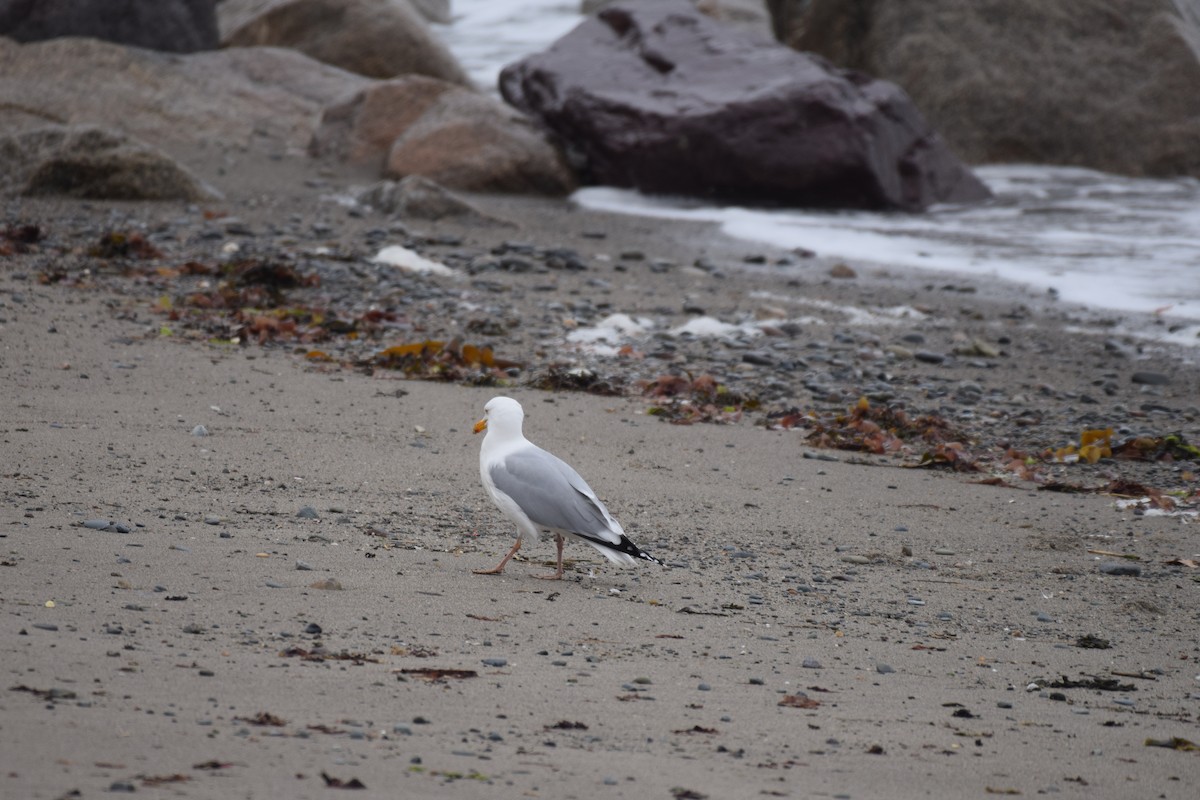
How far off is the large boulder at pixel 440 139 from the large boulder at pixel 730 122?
26.3 inches

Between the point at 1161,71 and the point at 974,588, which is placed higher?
the point at 1161,71

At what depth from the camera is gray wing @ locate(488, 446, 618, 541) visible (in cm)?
441

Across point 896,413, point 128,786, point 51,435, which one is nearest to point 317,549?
point 51,435

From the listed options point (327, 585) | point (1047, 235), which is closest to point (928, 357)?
point (327, 585)

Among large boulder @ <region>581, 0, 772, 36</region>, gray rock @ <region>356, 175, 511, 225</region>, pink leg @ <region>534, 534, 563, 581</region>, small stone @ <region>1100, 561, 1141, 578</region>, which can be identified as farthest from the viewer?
large boulder @ <region>581, 0, 772, 36</region>

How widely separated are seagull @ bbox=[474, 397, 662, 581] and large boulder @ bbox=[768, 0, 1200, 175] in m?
13.9

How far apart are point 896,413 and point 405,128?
24.4 feet

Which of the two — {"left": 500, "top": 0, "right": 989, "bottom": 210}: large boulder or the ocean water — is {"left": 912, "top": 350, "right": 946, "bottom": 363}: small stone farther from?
{"left": 500, "top": 0, "right": 989, "bottom": 210}: large boulder

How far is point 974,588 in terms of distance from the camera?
15.5ft

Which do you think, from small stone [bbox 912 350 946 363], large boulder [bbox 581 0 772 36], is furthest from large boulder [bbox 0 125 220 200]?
large boulder [bbox 581 0 772 36]

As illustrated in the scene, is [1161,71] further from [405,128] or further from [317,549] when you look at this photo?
[317,549]

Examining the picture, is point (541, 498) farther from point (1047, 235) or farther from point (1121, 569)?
point (1047, 235)

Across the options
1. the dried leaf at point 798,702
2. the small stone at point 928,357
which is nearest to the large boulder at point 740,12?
the small stone at point 928,357

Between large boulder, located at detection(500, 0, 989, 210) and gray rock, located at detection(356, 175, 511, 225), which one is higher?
large boulder, located at detection(500, 0, 989, 210)
